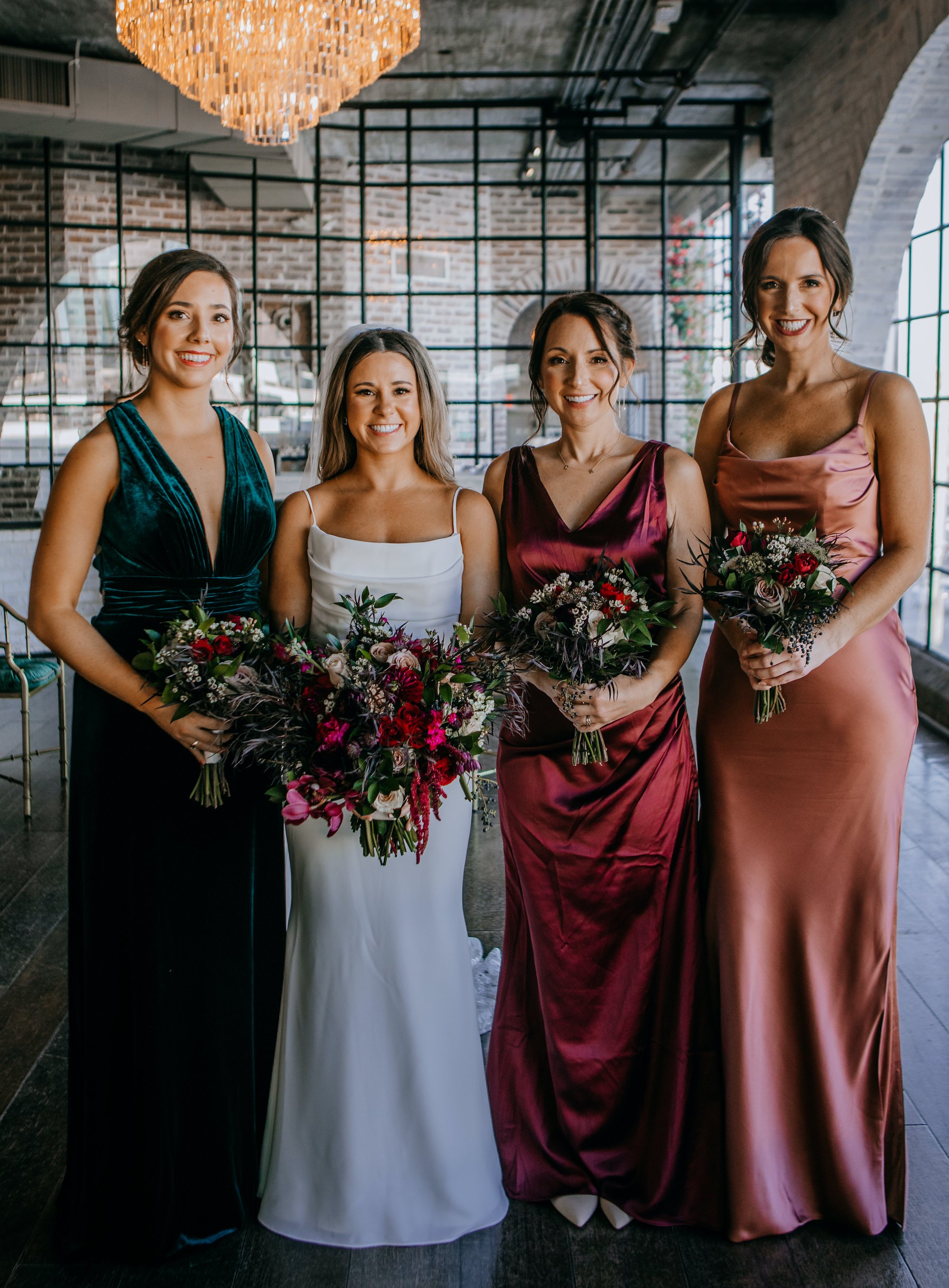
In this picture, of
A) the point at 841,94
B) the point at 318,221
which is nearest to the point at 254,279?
the point at 318,221

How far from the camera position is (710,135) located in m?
9.08

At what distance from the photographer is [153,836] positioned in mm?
2102

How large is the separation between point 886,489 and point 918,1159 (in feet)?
4.96

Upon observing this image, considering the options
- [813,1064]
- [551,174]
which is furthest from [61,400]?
[813,1064]

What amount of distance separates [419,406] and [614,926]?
1182 mm

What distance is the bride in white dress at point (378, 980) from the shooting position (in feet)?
7.03

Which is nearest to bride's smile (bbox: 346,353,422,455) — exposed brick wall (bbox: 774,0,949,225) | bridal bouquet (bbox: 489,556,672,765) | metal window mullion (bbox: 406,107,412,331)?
bridal bouquet (bbox: 489,556,672,765)

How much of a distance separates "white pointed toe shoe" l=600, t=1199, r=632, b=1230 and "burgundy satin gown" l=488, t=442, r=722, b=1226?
2 centimetres

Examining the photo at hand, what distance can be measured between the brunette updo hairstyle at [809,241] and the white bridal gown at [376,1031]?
0.87 meters

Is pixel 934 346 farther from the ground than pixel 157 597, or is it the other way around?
pixel 934 346

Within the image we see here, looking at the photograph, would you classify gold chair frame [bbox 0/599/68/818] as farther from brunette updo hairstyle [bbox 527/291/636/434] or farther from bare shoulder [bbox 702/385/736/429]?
bare shoulder [bbox 702/385/736/429]

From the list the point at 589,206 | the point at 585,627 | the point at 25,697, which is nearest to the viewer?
the point at 585,627

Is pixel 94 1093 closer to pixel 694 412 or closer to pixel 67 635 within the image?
pixel 67 635

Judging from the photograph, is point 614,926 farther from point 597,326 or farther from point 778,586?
point 597,326
